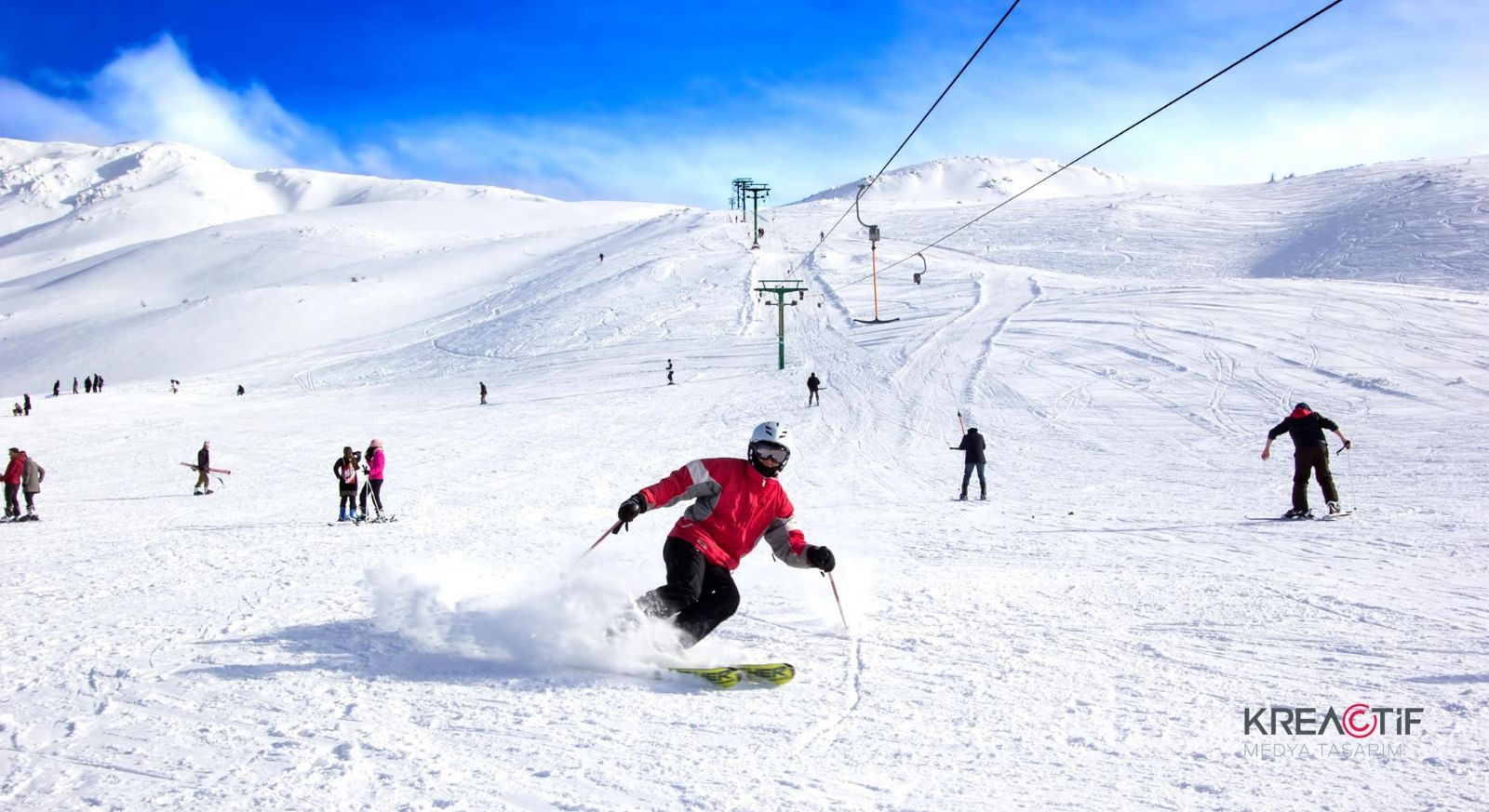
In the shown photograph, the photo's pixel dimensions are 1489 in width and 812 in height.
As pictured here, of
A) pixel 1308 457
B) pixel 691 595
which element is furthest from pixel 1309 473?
pixel 691 595

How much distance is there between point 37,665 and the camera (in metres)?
5.00

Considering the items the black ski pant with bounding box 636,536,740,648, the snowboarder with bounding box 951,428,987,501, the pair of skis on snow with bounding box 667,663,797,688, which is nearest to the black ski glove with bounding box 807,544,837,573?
the black ski pant with bounding box 636,536,740,648

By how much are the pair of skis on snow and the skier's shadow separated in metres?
0.11

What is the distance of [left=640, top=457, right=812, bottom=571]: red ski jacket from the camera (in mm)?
5172

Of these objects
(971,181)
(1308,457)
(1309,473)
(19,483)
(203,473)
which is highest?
(971,181)

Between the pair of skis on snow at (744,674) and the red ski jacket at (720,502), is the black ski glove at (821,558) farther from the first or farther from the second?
the pair of skis on snow at (744,674)

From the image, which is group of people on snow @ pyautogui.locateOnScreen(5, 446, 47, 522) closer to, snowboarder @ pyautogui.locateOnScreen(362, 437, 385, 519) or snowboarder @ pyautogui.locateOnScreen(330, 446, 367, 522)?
snowboarder @ pyautogui.locateOnScreen(330, 446, 367, 522)

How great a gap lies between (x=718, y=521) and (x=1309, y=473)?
8532 mm

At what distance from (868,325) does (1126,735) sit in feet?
113

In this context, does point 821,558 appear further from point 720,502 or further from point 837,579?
point 837,579

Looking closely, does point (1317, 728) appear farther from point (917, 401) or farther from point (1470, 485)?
point (917, 401)

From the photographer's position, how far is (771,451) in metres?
5.15

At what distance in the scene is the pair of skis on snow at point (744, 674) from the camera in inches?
181

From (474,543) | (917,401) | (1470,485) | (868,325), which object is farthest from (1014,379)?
(474,543)
